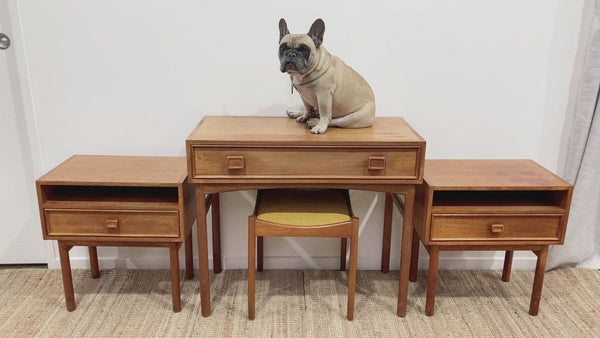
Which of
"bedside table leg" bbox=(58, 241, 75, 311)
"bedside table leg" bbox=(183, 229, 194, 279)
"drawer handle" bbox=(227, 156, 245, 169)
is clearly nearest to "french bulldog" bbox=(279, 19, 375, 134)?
"drawer handle" bbox=(227, 156, 245, 169)

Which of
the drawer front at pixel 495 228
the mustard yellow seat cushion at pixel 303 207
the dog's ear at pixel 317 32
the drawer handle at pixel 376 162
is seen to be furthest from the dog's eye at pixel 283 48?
the drawer front at pixel 495 228

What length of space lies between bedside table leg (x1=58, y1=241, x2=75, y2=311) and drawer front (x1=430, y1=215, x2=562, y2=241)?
1450mm

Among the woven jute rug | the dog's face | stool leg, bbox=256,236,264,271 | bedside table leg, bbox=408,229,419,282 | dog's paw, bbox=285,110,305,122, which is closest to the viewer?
the dog's face

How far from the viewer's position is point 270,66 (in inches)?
85.0

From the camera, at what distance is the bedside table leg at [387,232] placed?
7.59 ft

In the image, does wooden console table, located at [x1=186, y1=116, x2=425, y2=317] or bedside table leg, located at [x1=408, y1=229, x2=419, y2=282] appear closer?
wooden console table, located at [x1=186, y1=116, x2=425, y2=317]

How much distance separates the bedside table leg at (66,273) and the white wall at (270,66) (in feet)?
1.54

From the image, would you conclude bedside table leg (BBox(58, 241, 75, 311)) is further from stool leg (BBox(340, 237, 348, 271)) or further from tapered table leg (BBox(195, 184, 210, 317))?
stool leg (BBox(340, 237, 348, 271))

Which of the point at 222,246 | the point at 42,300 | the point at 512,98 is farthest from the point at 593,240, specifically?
the point at 42,300

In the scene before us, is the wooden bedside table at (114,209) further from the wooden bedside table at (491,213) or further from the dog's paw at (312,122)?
the wooden bedside table at (491,213)

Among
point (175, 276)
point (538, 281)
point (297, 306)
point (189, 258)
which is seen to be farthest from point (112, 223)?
point (538, 281)

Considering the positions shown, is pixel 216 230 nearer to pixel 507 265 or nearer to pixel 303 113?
pixel 303 113

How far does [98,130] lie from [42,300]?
30.4 inches

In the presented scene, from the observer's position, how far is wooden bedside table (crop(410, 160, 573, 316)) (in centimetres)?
192
